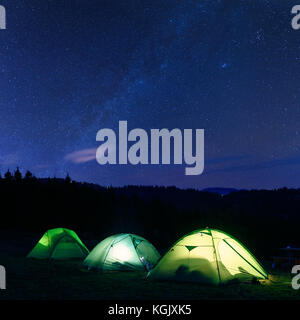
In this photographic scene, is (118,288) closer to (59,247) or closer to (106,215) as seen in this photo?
(59,247)

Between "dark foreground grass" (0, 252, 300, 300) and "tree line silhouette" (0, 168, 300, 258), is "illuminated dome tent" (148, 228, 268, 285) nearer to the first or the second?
"dark foreground grass" (0, 252, 300, 300)

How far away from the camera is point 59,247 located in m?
19.0

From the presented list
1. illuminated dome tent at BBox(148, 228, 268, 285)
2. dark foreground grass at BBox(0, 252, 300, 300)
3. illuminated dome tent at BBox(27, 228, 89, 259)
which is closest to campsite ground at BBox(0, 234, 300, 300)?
dark foreground grass at BBox(0, 252, 300, 300)

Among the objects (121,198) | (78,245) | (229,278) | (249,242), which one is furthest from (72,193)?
(229,278)

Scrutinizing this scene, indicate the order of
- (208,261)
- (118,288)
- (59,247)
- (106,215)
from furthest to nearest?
1. (106,215)
2. (59,247)
3. (208,261)
4. (118,288)

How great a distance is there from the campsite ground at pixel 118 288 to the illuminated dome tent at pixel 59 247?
15.7ft

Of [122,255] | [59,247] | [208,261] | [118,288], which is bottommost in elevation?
[118,288]

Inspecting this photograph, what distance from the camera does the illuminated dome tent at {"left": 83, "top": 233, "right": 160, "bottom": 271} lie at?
47.0ft

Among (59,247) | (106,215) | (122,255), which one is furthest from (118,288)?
(106,215)

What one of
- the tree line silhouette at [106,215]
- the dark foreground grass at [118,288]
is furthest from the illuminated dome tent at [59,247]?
the tree line silhouette at [106,215]

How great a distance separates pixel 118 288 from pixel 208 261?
261 cm

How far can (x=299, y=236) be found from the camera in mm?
40188

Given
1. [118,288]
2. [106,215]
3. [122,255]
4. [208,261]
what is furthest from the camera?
[106,215]
